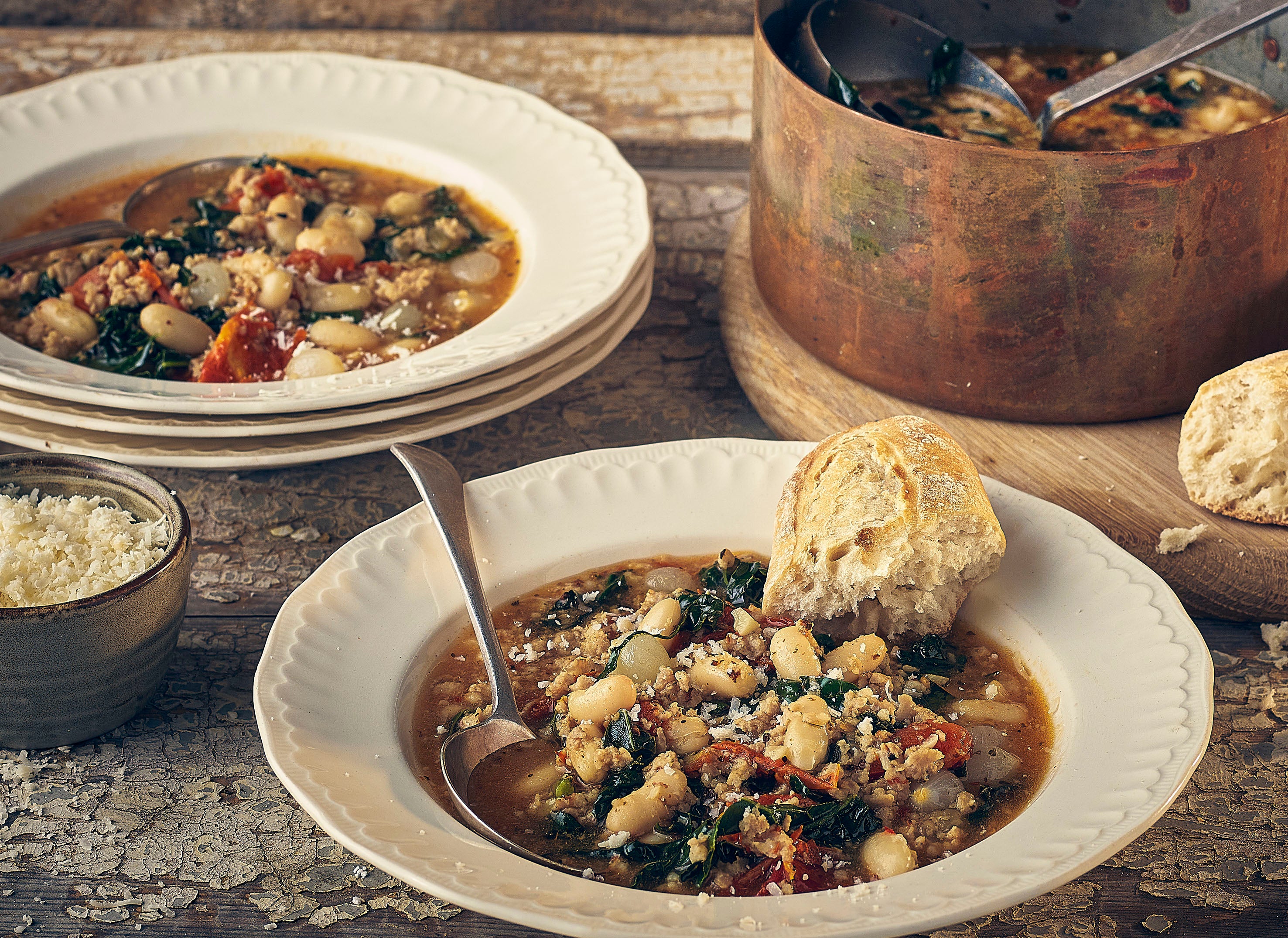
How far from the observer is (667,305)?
366 centimetres

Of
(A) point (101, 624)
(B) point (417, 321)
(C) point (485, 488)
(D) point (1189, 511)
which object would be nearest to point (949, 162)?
(D) point (1189, 511)

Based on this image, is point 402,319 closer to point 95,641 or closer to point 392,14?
point 95,641

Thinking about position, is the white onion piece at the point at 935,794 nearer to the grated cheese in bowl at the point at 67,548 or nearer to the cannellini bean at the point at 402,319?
the grated cheese in bowl at the point at 67,548

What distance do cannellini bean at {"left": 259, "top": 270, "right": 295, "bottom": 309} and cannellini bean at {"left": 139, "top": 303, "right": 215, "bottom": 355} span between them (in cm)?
17

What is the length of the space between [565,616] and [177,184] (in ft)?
7.03

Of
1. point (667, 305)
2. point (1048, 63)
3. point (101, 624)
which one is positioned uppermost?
point (1048, 63)

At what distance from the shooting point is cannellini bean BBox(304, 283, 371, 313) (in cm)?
323

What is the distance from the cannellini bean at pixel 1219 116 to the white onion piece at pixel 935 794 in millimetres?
2089

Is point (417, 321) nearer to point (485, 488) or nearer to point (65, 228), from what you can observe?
point (485, 488)


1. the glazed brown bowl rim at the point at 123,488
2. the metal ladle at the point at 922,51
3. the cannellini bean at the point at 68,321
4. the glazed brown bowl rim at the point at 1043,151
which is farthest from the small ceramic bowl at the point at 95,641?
the metal ladle at the point at 922,51

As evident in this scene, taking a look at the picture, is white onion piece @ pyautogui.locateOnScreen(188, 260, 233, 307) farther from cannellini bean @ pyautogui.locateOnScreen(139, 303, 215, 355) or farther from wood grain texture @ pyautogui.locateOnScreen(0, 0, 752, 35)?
wood grain texture @ pyautogui.locateOnScreen(0, 0, 752, 35)

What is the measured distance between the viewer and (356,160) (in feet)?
12.9

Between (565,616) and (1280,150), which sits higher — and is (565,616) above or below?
below

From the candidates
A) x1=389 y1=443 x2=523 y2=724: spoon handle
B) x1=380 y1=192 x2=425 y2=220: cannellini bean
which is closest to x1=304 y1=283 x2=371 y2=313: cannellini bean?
x1=380 y1=192 x2=425 y2=220: cannellini bean
